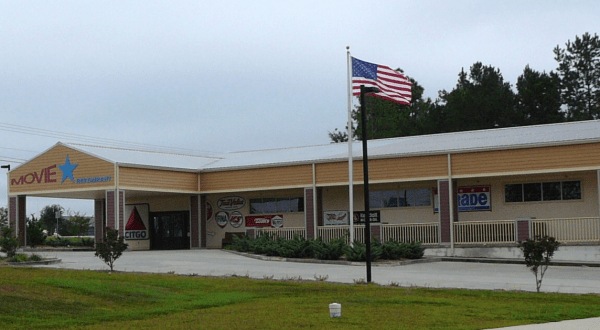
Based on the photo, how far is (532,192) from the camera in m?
32.1

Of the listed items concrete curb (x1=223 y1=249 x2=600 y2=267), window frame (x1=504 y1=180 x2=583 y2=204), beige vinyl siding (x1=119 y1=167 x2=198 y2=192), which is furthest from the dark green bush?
beige vinyl siding (x1=119 y1=167 x2=198 y2=192)

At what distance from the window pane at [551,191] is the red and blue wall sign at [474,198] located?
2258 mm

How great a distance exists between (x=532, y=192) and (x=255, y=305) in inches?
793

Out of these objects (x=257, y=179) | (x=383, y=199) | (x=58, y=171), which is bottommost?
(x=383, y=199)

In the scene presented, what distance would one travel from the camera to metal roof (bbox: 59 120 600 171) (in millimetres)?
30703

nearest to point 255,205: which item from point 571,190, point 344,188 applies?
point 344,188

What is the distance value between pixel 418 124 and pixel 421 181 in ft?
106

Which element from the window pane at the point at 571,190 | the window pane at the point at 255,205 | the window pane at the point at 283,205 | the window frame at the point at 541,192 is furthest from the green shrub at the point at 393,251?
the window pane at the point at 255,205

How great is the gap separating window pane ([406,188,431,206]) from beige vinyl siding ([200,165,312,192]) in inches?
178

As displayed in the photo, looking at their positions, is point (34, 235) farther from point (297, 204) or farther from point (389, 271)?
point (389, 271)

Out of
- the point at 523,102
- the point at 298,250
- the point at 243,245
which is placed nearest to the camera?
the point at 298,250

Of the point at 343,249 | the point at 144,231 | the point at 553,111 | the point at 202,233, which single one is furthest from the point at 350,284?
the point at 553,111

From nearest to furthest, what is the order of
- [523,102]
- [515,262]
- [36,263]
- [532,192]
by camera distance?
[36,263] < [515,262] < [532,192] < [523,102]

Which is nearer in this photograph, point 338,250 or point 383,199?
point 338,250
